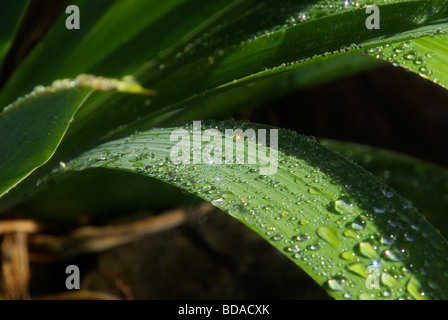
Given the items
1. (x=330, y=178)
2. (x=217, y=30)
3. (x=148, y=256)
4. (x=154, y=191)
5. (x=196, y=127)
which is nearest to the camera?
(x=330, y=178)

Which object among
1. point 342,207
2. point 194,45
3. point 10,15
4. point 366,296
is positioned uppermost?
point 10,15

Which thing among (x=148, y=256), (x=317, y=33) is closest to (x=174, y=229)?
(x=148, y=256)

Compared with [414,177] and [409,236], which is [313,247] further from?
[414,177]

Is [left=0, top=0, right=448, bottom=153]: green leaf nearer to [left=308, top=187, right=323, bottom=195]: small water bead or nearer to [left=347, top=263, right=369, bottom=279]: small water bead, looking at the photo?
[left=308, top=187, right=323, bottom=195]: small water bead

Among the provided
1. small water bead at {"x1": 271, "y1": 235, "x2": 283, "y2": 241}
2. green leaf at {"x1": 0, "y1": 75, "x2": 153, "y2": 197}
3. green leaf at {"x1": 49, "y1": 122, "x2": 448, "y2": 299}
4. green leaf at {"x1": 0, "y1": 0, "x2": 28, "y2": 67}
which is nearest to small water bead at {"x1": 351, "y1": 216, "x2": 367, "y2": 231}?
green leaf at {"x1": 49, "y1": 122, "x2": 448, "y2": 299}

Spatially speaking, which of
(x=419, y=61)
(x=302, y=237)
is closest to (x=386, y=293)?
(x=302, y=237)

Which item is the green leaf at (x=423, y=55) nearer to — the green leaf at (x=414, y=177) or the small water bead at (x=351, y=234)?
the small water bead at (x=351, y=234)

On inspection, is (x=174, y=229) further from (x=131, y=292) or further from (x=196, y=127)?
(x=196, y=127)

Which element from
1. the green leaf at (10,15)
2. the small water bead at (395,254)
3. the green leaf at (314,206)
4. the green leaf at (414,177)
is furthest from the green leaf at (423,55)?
the green leaf at (10,15)
